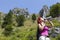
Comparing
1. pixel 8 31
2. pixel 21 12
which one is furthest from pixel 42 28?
pixel 21 12

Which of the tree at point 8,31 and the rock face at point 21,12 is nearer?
the tree at point 8,31

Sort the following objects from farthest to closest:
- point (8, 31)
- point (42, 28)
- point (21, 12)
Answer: point (21, 12)
point (8, 31)
point (42, 28)

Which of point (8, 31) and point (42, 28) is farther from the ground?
point (42, 28)

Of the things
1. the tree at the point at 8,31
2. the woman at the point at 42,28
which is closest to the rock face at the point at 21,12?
the tree at the point at 8,31

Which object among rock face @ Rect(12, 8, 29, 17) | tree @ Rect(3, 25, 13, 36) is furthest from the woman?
rock face @ Rect(12, 8, 29, 17)

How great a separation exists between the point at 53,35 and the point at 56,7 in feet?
79.5

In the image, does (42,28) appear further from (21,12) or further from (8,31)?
(21,12)

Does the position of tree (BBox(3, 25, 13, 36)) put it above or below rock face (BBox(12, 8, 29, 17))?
below

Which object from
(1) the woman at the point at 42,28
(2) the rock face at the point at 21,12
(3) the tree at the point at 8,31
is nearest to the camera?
(1) the woman at the point at 42,28

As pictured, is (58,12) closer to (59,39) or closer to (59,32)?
(59,32)

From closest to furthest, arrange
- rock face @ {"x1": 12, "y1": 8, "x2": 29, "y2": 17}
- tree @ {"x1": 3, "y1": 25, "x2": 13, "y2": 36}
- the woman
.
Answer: the woman, tree @ {"x1": 3, "y1": 25, "x2": 13, "y2": 36}, rock face @ {"x1": 12, "y1": 8, "x2": 29, "y2": 17}

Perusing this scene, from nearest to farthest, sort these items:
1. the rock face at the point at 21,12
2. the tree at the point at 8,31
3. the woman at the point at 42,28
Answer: the woman at the point at 42,28 < the tree at the point at 8,31 < the rock face at the point at 21,12

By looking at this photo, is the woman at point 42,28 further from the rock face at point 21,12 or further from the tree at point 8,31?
the rock face at point 21,12

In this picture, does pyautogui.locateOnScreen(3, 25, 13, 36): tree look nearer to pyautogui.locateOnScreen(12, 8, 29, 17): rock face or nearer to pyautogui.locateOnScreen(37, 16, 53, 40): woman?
pyautogui.locateOnScreen(37, 16, 53, 40): woman
